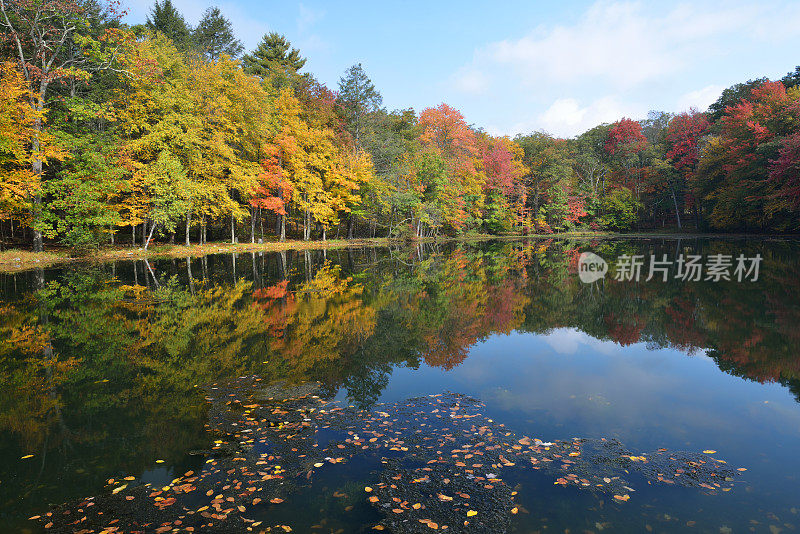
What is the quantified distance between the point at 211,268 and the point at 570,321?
53.4ft

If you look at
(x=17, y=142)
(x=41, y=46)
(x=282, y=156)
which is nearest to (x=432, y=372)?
(x=17, y=142)

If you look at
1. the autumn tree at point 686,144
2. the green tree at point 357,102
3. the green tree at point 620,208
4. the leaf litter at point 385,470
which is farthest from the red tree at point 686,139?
the leaf litter at point 385,470

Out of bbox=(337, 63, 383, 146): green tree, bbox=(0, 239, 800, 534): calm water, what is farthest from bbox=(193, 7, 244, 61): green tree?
bbox=(0, 239, 800, 534): calm water

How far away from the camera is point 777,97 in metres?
34.3

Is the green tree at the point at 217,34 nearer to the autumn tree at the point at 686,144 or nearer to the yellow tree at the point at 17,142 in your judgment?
the yellow tree at the point at 17,142

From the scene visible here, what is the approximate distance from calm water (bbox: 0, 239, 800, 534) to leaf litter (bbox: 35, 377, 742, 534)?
6.2 inches

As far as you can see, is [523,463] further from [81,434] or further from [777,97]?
[777,97]

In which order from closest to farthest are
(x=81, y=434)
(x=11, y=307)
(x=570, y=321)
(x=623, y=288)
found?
1. (x=81, y=434)
2. (x=570, y=321)
3. (x=11, y=307)
4. (x=623, y=288)

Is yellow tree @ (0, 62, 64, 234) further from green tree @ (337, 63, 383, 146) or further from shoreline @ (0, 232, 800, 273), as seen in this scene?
green tree @ (337, 63, 383, 146)

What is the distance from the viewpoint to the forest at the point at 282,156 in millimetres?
21078

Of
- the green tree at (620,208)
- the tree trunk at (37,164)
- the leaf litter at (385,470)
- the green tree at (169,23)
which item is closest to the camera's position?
the leaf litter at (385,470)

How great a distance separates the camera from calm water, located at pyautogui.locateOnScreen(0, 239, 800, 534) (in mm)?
3613

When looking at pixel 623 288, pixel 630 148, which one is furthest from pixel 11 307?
pixel 630 148

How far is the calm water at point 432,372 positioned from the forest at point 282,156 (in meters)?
10.6
